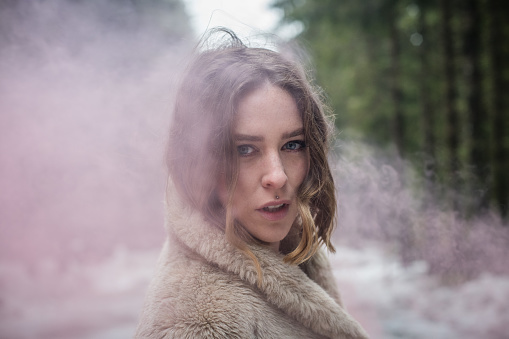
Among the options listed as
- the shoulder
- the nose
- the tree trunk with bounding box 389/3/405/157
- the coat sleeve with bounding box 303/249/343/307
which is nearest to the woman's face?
the nose

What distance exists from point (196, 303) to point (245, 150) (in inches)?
19.5

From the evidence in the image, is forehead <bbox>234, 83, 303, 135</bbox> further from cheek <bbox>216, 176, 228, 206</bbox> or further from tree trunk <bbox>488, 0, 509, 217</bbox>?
tree trunk <bbox>488, 0, 509, 217</bbox>

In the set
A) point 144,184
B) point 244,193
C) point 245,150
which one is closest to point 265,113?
point 245,150

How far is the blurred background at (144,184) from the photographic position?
2.99 meters

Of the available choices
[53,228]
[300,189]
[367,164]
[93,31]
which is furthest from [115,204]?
[300,189]

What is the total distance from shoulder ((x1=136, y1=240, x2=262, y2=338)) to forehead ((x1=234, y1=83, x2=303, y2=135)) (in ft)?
1.51

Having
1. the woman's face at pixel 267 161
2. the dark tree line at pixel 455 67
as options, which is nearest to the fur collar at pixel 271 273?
the woman's face at pixel 267 161

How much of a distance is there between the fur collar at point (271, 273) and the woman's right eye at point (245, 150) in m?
0.25

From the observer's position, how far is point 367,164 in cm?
609

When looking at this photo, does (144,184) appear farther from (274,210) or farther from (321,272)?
(274,210)

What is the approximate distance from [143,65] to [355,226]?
16.2 ft

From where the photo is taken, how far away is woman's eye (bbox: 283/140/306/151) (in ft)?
4.41

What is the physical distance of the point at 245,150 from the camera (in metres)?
1.28

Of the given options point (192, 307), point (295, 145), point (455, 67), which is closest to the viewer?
point (192, 307)
